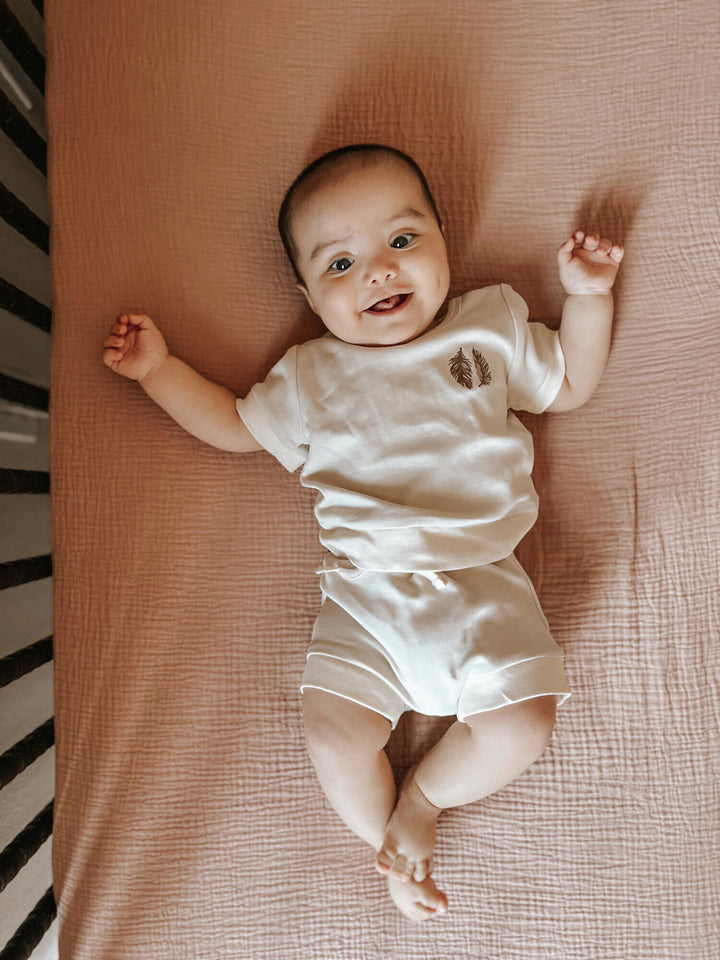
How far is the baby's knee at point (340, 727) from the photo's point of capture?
0.94m

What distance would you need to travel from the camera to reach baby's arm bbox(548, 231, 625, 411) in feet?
3.34

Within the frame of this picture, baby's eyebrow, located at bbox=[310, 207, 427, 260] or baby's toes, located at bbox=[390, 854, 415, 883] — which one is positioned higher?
baby's eyebrow, located at bbox=[310, 207, 427, 260]

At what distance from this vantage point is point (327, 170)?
0.98 meters

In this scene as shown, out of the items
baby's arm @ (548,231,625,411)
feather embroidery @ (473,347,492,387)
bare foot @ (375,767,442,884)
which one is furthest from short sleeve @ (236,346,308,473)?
bare foot @ (375,767,442,884)

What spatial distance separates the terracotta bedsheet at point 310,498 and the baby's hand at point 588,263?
0.07m

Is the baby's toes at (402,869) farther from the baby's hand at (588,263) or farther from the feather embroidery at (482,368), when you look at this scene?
the baby's hand at (588,263)

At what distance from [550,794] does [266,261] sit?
0.83m

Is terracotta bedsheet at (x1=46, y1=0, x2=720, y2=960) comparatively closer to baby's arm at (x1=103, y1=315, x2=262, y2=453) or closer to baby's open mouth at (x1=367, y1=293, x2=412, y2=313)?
baby's arm at (x1=103, y1=315, x2=262, y2=453)

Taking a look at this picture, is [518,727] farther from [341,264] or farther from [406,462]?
[341,264]

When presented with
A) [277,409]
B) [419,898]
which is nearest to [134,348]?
[277,409]

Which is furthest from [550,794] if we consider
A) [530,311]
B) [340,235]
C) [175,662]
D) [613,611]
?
[340,235]

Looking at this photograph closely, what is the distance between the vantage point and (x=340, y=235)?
961mm

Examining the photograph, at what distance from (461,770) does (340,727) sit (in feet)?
0.51

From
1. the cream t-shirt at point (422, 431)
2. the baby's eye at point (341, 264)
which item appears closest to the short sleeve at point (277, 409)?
the cream t-shirt at point (422, 431)
